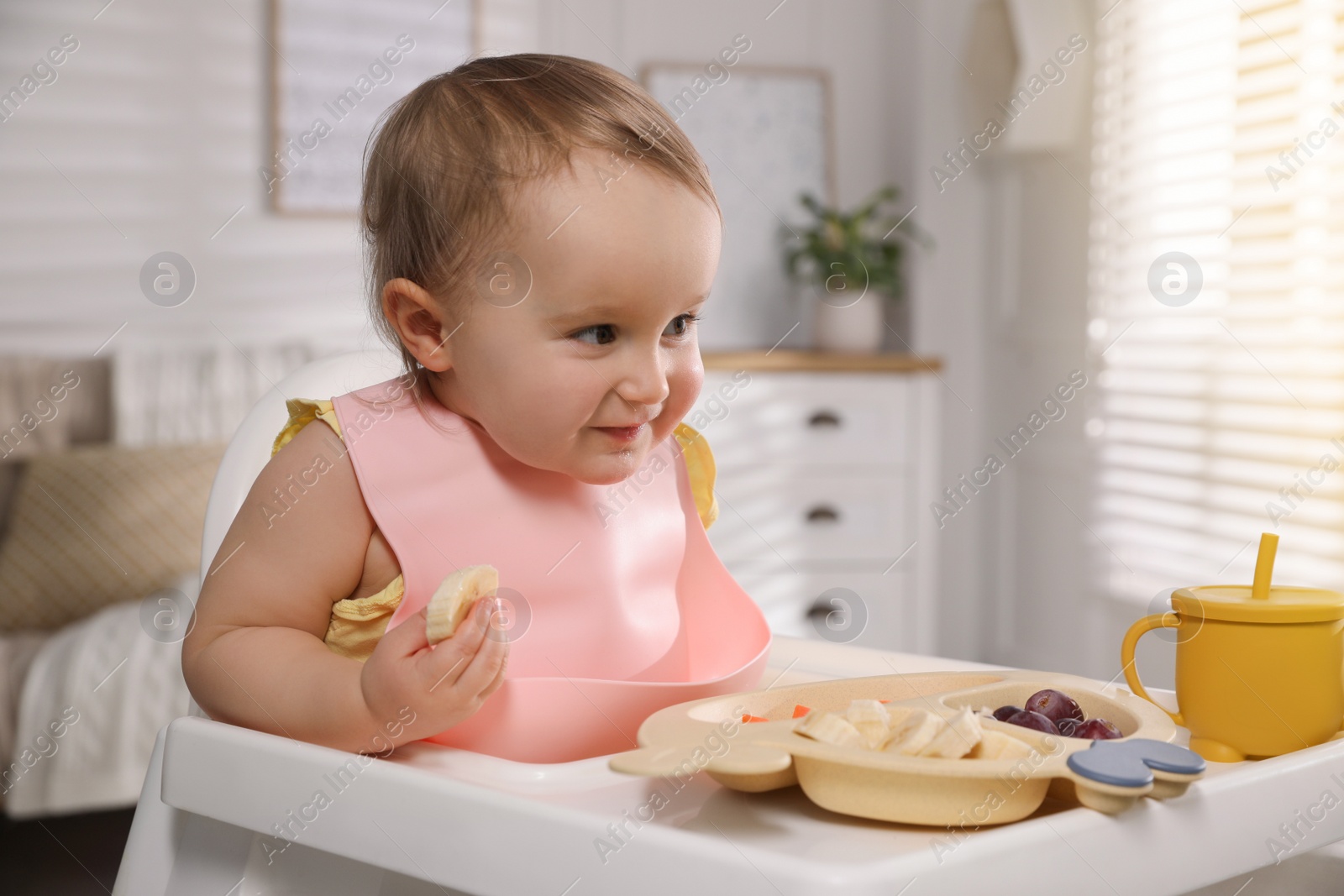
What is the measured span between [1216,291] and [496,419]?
193 centimetres

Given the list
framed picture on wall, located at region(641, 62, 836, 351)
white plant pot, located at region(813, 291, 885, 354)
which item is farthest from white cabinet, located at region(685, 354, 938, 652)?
framed picture on wall, located at region(641, 62, 836, 351)

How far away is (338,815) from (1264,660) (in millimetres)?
415

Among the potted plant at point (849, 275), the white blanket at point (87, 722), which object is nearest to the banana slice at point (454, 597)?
the white blanket at point (87, 722)

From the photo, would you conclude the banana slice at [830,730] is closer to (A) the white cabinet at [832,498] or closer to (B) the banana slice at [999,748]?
(B) the banana slice at [999,748]

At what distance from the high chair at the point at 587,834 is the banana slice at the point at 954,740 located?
31 millimetres

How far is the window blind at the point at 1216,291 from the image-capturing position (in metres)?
1.95

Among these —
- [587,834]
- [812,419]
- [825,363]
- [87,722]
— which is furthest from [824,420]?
[587,834]

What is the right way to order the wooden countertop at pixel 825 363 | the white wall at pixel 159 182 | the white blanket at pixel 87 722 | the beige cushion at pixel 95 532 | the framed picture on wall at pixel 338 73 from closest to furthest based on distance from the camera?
the white blanket at pixel 87 722 → the beige cushion at pixel 95 532 → the wooden countertop at pixel 825 363 → the white wall at pixel 159 182 → the framed picture on wall at pixel 338 73

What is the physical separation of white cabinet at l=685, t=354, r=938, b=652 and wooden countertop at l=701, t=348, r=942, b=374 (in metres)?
0.02

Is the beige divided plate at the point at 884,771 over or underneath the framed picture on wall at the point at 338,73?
underneath

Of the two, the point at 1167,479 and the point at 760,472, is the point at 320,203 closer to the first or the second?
the point at 760,472

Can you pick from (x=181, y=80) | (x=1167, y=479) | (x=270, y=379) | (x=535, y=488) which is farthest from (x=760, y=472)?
(x=535, y=488)

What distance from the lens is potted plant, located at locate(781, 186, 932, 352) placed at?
3002 millimetres

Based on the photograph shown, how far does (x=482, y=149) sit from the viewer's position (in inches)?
24.8
